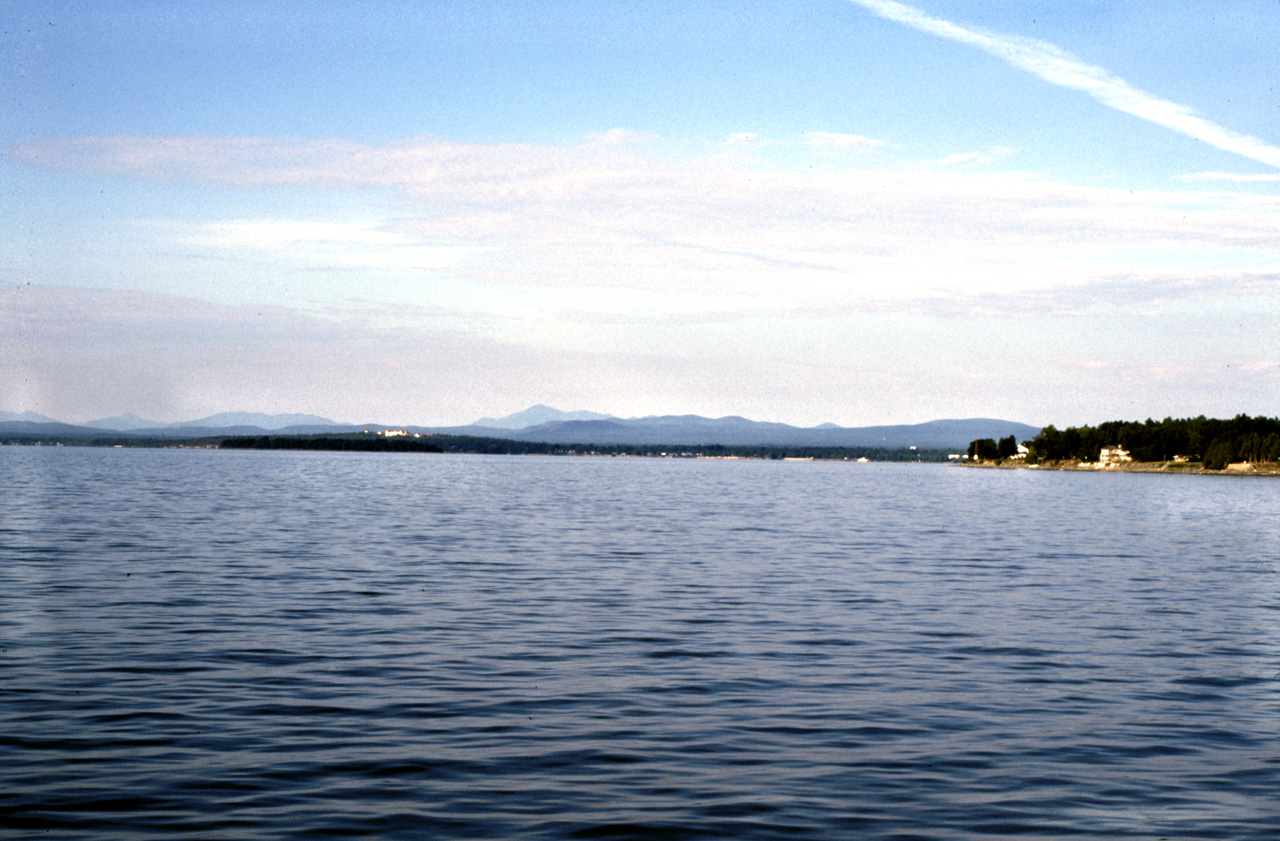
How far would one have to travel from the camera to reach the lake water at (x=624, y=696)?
14.2 meters

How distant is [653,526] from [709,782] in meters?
51.5

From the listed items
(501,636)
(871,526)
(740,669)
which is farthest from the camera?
(871,526)

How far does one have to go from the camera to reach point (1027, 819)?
46.1 feet

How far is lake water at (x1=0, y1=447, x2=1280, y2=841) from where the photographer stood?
46.4 ft

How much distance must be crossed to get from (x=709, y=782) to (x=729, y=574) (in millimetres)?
25604

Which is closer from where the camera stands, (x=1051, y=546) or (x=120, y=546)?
(x=120, y=546)

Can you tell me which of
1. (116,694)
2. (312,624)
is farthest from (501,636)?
(116,694)

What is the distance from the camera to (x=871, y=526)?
71.6 metres

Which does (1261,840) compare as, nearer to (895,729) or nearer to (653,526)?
(895,729)

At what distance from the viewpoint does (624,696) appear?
67.4 ft

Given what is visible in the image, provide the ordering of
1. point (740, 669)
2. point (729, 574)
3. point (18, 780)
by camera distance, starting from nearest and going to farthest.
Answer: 1. point (18, 780)
2. point (740, 669)
3. point (729, 574)

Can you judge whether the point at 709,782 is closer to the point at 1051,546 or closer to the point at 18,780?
the point at 18,780

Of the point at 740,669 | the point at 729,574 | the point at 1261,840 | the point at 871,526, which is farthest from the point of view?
the point at 871,526

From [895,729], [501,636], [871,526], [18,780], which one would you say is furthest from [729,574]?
[871,526]
